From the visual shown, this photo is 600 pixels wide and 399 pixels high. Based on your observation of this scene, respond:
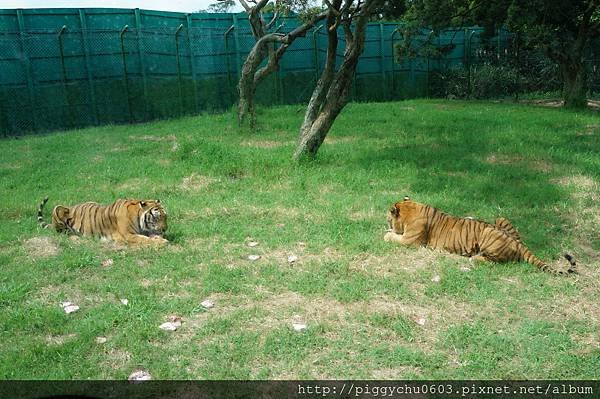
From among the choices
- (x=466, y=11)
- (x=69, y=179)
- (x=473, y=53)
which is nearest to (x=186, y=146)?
(x=69, y=179)

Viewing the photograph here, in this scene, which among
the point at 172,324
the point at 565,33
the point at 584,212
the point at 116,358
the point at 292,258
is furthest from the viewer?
the point at 565,33

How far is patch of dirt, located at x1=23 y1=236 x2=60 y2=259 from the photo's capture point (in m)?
6.43

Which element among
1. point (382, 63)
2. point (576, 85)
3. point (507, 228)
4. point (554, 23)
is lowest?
point (507, 228)

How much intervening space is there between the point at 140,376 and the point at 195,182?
5.60m

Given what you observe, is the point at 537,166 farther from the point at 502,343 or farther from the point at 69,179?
the point at 69,179

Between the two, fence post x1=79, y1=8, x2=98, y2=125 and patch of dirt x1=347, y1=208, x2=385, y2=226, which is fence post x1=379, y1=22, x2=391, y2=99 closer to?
fence post x1=79, y1=8, x2=98, y2=125

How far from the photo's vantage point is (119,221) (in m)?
6.64

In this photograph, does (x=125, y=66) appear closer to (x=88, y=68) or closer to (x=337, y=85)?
(x=88, y=68)

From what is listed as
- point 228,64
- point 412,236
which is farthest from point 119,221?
point 228,64

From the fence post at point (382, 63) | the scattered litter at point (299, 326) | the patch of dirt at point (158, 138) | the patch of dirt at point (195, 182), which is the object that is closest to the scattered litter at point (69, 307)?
the scattered litter at point (299, 326)

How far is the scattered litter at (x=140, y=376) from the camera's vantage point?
4.03 m

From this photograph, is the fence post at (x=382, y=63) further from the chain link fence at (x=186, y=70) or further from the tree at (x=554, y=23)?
the tree at (x=554, y=23)

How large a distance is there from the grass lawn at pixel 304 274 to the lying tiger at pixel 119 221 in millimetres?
174

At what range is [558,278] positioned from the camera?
555 centimetres
